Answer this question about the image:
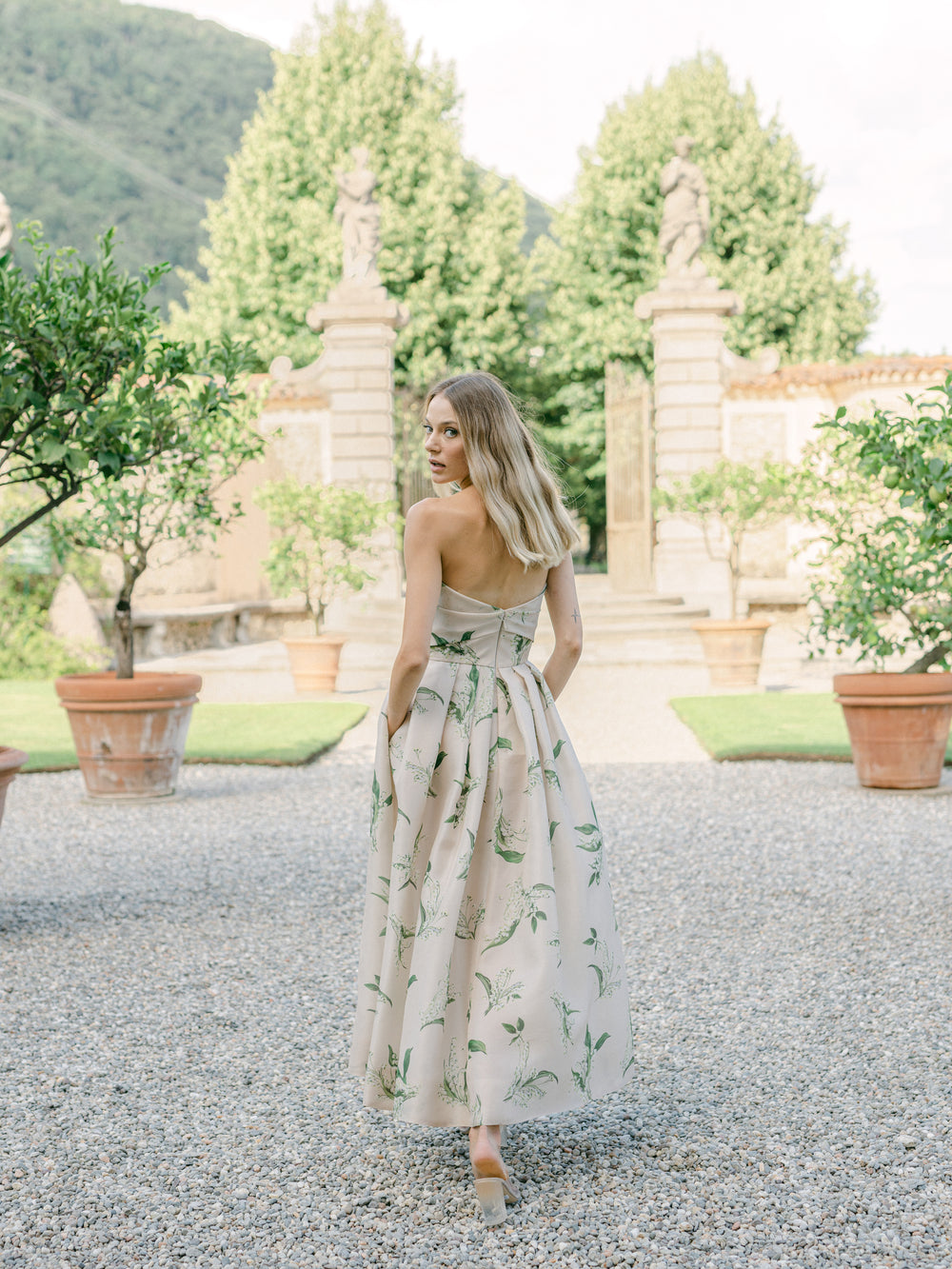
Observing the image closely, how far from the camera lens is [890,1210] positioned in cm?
225

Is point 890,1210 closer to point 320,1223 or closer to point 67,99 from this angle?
point 320,1223

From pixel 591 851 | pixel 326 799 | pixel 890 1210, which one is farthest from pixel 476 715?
pixel 326 799

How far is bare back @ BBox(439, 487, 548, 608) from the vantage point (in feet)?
7.89

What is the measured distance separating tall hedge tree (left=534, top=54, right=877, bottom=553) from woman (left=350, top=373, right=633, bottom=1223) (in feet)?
68.9

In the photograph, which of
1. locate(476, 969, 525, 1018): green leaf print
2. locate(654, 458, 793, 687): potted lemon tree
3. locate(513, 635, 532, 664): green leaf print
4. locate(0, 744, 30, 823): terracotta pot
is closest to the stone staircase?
locate(654, 458, 793, 687): potted lemon tree

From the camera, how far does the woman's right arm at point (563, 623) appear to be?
2594mm

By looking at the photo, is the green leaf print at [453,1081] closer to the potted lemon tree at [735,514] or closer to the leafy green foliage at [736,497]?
the potted lemon tree at [735,514]

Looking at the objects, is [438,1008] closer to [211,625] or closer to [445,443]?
[445,443]

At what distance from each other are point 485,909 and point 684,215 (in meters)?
14.9

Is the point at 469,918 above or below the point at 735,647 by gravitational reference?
above

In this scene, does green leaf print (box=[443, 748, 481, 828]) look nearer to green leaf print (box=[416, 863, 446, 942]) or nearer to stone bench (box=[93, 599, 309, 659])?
green leaf print (box=[416, 863, 446, 942])

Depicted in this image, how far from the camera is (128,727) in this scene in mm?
6785

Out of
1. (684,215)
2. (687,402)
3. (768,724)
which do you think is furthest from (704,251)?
(768,724)

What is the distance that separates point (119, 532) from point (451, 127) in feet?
62.5
